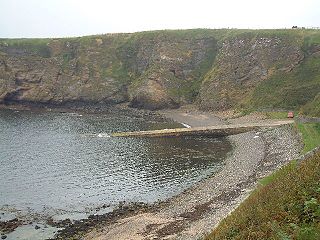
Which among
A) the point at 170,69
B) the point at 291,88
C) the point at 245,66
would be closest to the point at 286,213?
the point at 291,88

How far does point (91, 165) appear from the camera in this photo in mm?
61656

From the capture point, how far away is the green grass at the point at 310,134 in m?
56.2

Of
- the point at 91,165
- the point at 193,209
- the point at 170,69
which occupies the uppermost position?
the point at 170,69

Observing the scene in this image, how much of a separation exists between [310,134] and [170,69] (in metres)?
66.7

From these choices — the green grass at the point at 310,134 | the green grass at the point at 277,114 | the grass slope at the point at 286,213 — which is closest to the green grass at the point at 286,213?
the grass slope at the point at 286,213

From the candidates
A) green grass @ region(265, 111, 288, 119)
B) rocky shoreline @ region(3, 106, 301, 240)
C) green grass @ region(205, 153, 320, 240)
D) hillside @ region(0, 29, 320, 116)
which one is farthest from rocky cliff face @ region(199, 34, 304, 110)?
green grass @ region(205, 153, 320, 240)

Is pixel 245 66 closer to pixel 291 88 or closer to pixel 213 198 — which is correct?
pixel 291 88

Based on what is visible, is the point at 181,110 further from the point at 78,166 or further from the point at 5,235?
the point at 5,235

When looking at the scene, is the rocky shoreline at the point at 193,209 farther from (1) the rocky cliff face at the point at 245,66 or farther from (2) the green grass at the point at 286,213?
(1) the rocky cliff face at the point at 245,66

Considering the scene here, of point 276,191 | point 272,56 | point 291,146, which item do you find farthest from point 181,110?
point 276,191

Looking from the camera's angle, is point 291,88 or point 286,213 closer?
point 286,213

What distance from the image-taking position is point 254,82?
108625mm

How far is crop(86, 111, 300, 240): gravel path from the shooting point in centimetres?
3563

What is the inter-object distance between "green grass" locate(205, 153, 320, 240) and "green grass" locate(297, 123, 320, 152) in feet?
119
